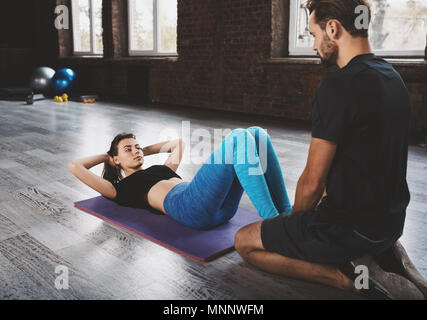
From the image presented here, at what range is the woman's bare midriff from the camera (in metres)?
2.10

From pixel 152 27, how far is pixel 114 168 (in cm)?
595

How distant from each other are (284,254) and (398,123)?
0.60 m

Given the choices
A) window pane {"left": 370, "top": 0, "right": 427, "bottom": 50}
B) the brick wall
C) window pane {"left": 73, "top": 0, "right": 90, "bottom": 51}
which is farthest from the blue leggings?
window pane {"left": 73, "top": 0, "right": 90, "bottom": 51}

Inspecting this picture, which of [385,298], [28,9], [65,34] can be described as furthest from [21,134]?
[28,9]

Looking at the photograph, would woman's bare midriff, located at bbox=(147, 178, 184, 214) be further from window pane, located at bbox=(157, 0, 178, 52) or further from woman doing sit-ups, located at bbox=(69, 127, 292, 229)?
window pane, located at bbox=(157, 0, 178, 52)

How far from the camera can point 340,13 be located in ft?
4.16

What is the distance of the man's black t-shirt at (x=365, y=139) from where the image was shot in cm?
124

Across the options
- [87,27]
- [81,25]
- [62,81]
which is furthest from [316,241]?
[81,25]

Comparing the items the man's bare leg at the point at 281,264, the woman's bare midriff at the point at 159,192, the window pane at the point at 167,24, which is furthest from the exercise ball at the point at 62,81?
the man's bare leg at the point at 281,264

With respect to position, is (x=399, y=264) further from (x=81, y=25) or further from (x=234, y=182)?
(x=81, y=25)

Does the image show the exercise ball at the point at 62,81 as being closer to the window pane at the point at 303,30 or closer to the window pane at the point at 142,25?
the window pane at the point at 142,25

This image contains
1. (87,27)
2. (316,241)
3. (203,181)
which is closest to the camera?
(316,241)

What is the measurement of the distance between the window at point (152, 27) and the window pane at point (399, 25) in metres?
3.55

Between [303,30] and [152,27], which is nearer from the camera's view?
[303,30]
